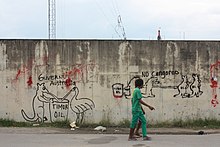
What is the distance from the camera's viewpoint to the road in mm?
10930

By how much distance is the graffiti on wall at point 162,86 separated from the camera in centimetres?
1491

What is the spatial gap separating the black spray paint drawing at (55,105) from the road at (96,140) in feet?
5.37

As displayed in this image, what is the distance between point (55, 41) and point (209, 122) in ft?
20.9

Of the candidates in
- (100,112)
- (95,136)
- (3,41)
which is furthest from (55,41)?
(95,136)

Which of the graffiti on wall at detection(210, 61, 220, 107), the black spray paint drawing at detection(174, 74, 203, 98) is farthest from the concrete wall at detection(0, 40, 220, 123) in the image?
the graffiti on wall at detection(210, 61, 220, 107)

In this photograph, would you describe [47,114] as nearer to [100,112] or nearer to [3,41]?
[100,112]

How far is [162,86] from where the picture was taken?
14984mm

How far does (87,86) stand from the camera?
586 inches

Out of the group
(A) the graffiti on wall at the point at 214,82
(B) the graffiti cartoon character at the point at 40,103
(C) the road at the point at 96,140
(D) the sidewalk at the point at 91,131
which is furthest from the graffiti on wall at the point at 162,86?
(B) the graffiti cartoon character at the point at 40,103

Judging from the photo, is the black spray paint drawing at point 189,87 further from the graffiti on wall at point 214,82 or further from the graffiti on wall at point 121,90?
the graffiti on wall at point 121,90

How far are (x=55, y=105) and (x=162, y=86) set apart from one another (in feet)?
13.0

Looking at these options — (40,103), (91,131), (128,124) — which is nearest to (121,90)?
(128,124)

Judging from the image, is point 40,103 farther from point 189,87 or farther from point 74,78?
point 189,87

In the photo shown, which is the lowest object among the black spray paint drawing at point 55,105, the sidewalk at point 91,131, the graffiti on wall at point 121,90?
the sidewalk at point 91,131
